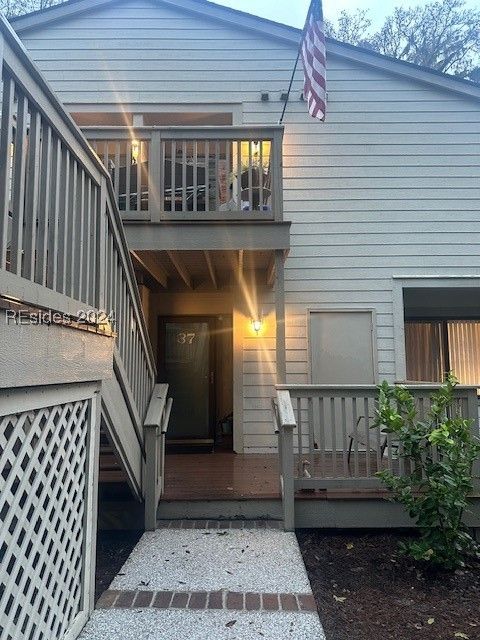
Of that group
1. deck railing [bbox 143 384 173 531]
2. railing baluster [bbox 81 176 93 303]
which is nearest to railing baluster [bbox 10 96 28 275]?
railing baluster [bbox 81 176 93 303]

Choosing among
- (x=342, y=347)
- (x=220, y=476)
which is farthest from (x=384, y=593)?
(x=342, y=347)

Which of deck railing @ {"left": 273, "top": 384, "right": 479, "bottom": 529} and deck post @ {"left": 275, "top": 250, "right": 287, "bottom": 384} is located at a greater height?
deck post @ {"left": 275, "top": 250, "right": 287, "bottom": 384}

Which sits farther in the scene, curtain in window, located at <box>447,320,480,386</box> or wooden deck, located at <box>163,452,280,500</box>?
curtain in window, located at <box>447,320,480,386</box>

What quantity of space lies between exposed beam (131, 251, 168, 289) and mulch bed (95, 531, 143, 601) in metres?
2.74

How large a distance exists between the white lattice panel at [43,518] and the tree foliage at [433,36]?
1290cm

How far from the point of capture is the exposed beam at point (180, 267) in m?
4.81

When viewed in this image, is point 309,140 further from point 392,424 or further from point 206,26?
point 392,424

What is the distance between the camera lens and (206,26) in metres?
6.17

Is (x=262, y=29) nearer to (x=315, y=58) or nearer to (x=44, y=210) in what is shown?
(x=315, y=58)

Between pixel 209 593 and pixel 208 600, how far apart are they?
0.07 m

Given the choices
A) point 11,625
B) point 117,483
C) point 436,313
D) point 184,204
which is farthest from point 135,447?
point 436,313

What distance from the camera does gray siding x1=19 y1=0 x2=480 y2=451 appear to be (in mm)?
5934

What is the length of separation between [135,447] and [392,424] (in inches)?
77.1

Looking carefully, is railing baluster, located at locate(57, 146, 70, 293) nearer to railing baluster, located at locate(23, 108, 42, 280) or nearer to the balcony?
railing baluster, located at locate(23, 108, 42, 280)
